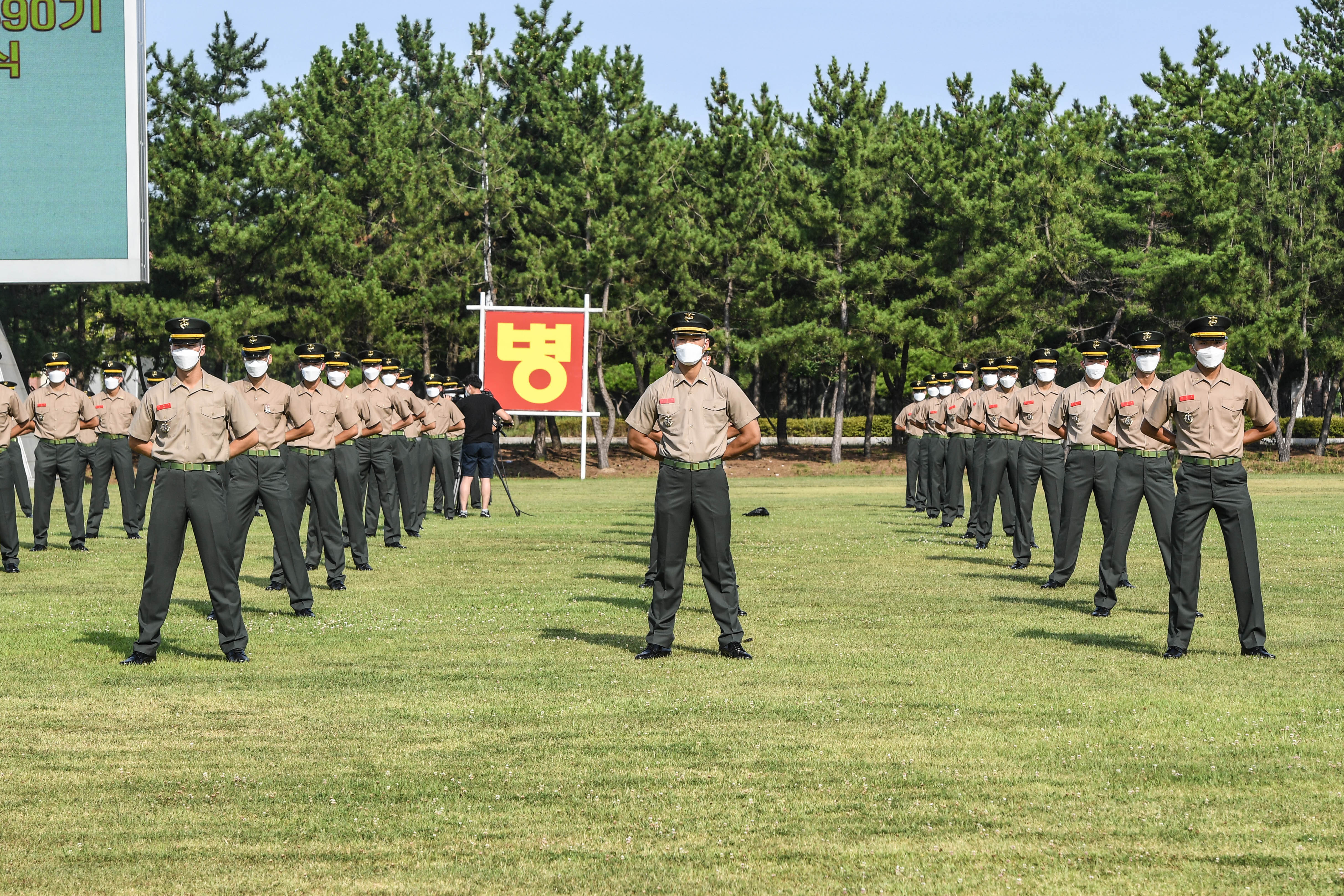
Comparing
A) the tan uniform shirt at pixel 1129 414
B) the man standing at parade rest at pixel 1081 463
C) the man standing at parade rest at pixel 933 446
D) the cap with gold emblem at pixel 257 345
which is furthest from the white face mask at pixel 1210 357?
the man standing at parade rest at pixel 933 446

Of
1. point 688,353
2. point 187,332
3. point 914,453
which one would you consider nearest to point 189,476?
point 187,332

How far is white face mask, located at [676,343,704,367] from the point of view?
10.3 m

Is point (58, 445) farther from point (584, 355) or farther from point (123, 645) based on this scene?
point (584, 355)

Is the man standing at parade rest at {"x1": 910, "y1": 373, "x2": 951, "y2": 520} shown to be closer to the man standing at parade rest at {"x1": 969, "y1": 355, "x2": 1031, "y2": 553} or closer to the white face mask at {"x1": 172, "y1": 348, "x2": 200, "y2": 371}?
the man standing at parade rest at {"x1": 969, "y1": 355, "x2": 1031, "y2": 553}

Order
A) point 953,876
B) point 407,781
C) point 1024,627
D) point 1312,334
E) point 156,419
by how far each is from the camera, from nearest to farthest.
→ point 953,876, point 407,781, point 156,419, point 1024,627, point 1312,334

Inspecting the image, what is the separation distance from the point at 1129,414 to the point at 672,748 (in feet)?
24.3

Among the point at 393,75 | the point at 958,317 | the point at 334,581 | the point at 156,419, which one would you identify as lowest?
the point at 334,581

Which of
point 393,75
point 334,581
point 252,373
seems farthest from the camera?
point 393,75

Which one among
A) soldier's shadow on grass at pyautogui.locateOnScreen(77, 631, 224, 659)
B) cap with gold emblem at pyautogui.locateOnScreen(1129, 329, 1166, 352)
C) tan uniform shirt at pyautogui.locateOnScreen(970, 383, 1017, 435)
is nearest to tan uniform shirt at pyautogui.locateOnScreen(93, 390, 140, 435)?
soldier's shadow on grass at pyautogui.locateOnScreen(77, 631, 224, 659)

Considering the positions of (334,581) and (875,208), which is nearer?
(334,581)

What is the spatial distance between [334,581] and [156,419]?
492cm

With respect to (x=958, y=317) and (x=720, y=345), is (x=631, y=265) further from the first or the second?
(x=958, y=317)

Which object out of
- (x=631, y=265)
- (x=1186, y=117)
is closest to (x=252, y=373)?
(x=631, y=265)

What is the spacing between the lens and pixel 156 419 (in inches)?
A: 404
